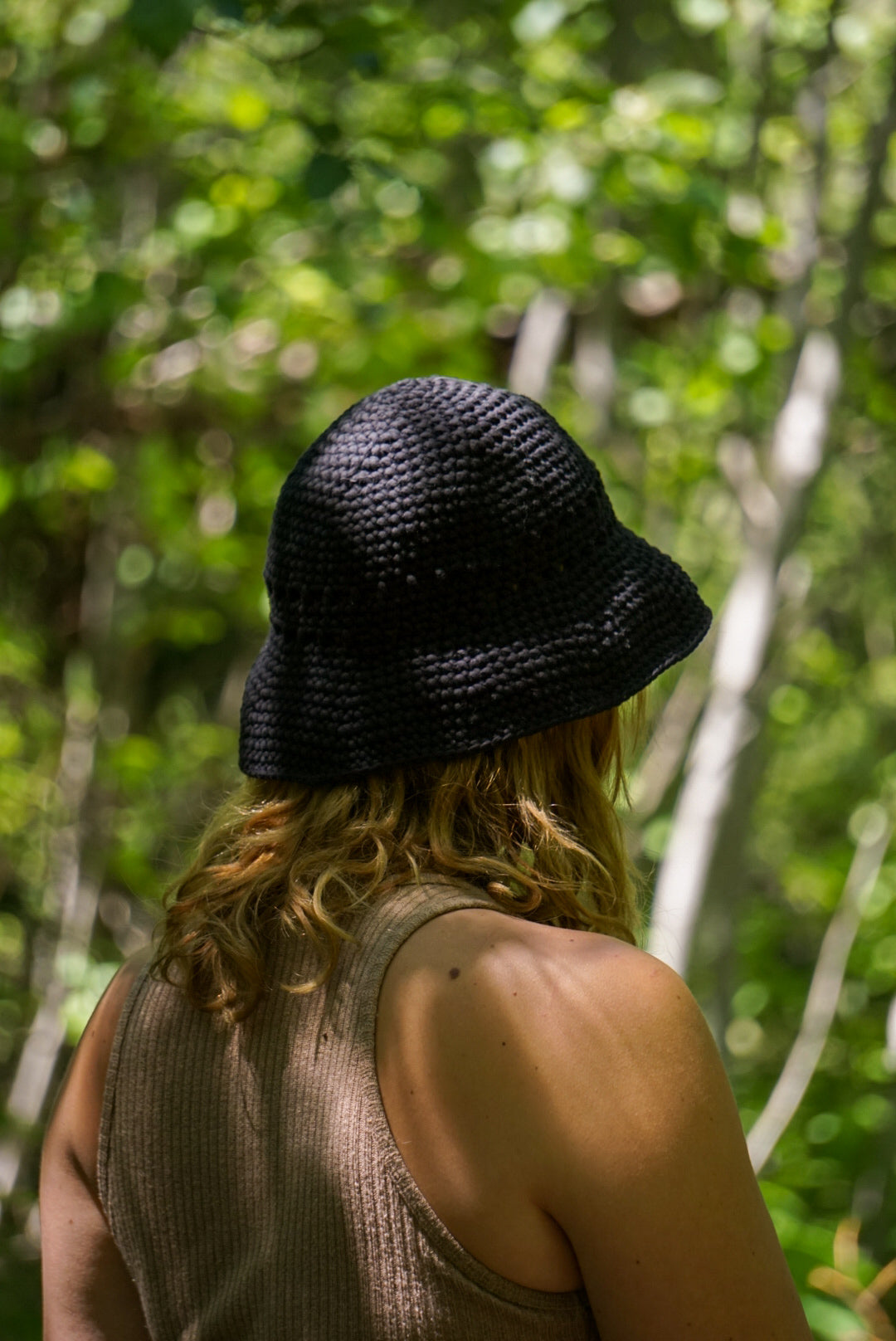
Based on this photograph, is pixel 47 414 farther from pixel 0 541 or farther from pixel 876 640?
pixel 876 640

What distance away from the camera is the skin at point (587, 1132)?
36.0 inches

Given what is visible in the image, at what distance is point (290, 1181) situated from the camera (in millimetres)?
1023

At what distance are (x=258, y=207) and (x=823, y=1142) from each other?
3.68 m

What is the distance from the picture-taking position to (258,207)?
147 inches

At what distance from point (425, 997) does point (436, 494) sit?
46cm

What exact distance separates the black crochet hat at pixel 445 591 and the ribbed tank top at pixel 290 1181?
0.58 ft

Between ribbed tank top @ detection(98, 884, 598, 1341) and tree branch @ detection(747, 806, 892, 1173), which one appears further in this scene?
tree branch @ detection(747, 806, 892, 1173)

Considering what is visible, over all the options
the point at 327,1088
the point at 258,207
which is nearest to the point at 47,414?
the point at 258,207

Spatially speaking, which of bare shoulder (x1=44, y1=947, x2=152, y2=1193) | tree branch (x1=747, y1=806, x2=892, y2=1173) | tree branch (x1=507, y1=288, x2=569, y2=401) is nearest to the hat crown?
bare shoulder (x1=44, y1=947, x2=152, y2=1193)

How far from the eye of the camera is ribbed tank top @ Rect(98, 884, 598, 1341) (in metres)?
0.96

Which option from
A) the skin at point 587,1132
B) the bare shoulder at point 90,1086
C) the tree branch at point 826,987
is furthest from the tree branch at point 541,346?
the skin at point 587,1132

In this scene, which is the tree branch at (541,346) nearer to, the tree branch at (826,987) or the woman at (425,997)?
the tree branch at (826,987)

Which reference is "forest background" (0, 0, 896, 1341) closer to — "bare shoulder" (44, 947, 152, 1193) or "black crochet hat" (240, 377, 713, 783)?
"bare shoulder" (44, 947, 152, 1193)

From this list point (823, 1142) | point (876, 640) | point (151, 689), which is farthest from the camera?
point (151, 689)
